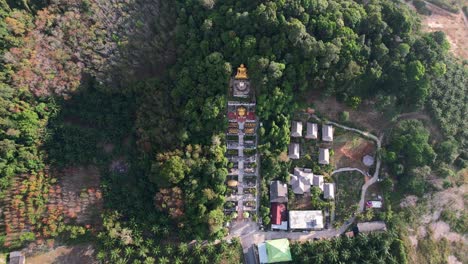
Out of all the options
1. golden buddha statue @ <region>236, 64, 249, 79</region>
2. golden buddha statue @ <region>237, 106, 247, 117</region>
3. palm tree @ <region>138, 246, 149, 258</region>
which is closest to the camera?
palm tree @ <region>138, 246, 149, 258</region>

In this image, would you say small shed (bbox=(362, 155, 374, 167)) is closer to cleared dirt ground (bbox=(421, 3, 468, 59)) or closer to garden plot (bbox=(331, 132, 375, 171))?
garden plot (bbox=(331, 132, 375, 171))

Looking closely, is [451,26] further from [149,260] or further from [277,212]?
[149,260]

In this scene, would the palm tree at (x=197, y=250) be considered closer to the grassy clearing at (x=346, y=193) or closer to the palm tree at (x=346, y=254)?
the palm tree at (x=346, y=254)

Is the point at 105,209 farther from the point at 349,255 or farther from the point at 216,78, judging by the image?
the point at 349,255

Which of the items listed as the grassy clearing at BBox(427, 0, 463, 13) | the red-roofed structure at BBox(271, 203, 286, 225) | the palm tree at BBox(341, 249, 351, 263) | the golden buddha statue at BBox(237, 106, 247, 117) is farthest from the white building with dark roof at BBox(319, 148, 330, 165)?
the grassy clearing at BBox(427, 0, 463, 13)

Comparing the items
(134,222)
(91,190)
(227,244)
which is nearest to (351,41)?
(227,244)

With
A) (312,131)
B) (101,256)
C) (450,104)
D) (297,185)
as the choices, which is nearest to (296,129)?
(312,131)

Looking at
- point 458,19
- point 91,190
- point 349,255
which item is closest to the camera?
point 349,255

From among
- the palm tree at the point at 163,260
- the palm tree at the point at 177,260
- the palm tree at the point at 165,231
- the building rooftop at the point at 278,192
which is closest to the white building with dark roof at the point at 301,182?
the building rooftop at the point at 278,192
